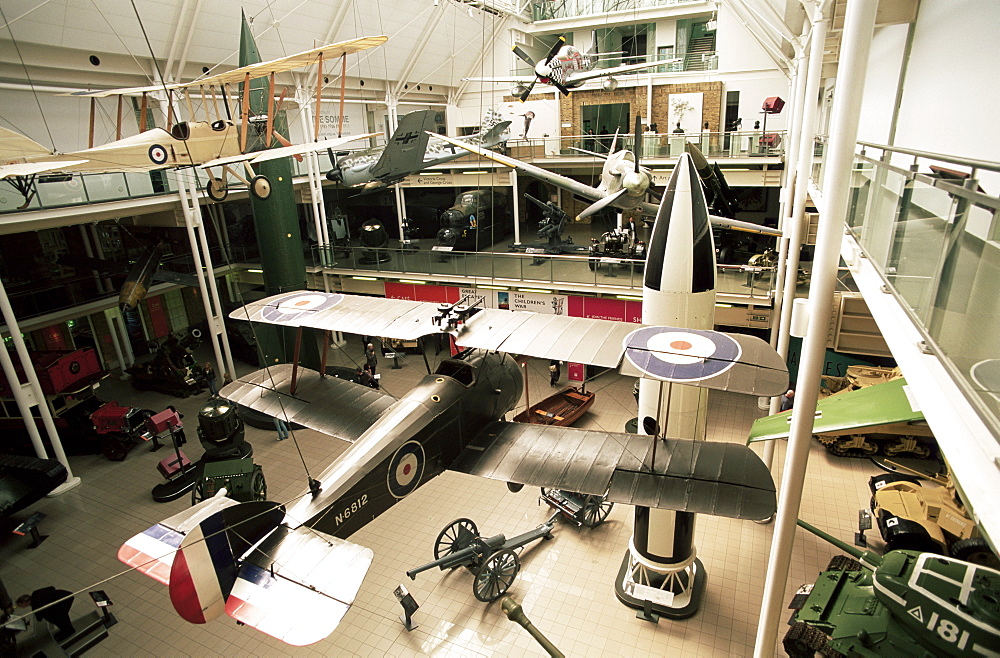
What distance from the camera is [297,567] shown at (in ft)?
16.8

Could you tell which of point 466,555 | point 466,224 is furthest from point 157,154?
point 466,224

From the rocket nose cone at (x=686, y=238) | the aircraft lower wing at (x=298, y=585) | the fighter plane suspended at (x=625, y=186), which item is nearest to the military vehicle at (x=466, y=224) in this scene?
→ the fighter plane suspended at (x=625, y=186)

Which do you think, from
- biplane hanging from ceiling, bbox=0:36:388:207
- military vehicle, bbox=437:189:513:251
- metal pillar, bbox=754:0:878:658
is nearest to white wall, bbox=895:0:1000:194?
metal pillar, bbox=754:0:878:658

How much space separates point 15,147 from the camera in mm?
7992

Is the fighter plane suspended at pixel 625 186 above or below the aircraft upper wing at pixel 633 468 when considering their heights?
above

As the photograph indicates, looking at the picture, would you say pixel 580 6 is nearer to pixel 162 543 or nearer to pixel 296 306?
pixel 296 306

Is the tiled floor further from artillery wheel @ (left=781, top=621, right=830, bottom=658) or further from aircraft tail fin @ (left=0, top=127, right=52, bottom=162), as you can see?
aircraft tail fin @ (left=0, top=127, right=52, bottom=162)

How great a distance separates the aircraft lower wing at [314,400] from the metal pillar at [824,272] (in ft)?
18.6

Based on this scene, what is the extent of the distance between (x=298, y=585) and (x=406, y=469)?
2.16 meters

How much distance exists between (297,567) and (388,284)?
571 inches

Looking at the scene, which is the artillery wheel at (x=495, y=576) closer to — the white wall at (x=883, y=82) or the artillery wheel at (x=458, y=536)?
the artillery wheel at (x=458, y=536)

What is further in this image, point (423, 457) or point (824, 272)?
point (423, 457)

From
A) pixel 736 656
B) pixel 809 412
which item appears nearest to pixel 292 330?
pixel 736 656

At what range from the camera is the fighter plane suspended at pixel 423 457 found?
4.94 meters
